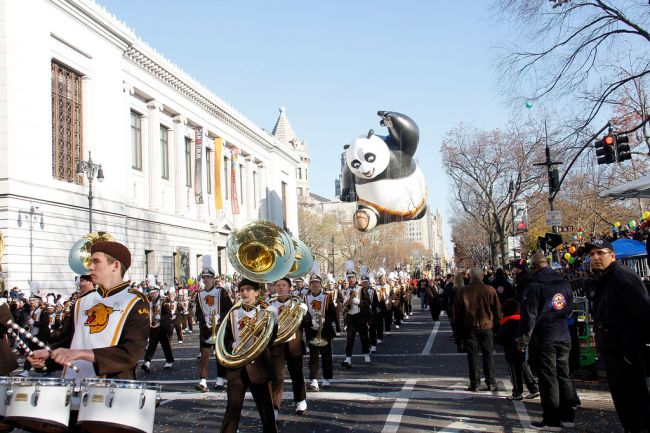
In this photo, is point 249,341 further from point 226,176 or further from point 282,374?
point 226,176

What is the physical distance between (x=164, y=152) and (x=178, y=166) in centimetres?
155

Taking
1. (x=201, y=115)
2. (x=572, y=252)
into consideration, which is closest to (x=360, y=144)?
(x=572, y=252)

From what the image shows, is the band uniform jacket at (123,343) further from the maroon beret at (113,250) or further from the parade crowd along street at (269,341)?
the maroon beret at (113,250)

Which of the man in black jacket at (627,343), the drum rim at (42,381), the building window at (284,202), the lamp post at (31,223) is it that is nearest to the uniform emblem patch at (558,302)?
the man in black jacket at (627,343)

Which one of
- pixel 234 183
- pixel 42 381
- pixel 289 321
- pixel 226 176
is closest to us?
pixel 42 381

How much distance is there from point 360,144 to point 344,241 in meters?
66.6

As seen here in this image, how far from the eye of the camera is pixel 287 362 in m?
9.48

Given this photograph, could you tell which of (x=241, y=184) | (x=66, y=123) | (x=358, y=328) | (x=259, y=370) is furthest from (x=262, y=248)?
(x=241, y=184)

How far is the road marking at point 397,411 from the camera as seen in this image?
26.4ft

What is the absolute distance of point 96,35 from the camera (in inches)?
1473

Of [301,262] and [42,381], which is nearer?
[42,381]

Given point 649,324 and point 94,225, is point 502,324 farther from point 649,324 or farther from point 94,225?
point 94,225

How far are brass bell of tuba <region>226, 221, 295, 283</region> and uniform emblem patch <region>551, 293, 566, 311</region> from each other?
3.21 meters

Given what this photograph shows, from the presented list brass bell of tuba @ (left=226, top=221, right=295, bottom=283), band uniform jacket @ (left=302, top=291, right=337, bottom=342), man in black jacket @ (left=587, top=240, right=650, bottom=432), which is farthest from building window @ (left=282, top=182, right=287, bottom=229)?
man in black jacket @ (left=587, top=240, right=650, bottom=432)
